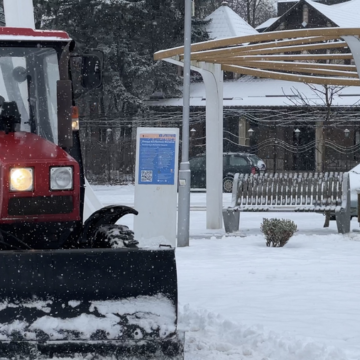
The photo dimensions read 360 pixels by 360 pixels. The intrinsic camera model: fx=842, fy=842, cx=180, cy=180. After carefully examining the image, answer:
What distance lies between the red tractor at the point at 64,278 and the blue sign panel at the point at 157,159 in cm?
679

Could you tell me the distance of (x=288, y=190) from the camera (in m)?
15.6

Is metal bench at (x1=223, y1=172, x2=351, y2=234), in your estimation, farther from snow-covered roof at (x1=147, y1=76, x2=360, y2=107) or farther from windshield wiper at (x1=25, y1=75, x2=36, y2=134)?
snow-covered roof at (x1=147, y1=76, x2=360, y2=107)

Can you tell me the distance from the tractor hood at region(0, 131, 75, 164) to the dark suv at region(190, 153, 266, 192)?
2575 centimetres

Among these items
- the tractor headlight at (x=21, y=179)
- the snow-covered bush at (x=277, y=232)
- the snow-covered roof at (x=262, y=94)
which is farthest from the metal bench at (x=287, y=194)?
the snow-covered roof at (x=262, y=94)

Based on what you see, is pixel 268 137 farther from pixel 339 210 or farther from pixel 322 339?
pixel 322 339

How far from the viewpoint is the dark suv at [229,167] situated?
104 feet

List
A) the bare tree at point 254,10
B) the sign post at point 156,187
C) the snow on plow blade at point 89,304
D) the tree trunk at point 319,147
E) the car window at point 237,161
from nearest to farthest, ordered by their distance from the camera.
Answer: the snow on plow blade at point 89,304, the sign post at point 156,187, the car window at point 237,161, the tree trunk at point 319,147, the bare tree at point 254,10

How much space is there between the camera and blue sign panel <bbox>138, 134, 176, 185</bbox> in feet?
41.3

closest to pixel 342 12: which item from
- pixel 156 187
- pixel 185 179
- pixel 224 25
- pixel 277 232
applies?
pixel 224 25

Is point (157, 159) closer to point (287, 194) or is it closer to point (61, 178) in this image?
point (287, 194)

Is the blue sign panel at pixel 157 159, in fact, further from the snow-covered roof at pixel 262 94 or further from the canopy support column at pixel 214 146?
the snow-covered roof at pixel 262 94

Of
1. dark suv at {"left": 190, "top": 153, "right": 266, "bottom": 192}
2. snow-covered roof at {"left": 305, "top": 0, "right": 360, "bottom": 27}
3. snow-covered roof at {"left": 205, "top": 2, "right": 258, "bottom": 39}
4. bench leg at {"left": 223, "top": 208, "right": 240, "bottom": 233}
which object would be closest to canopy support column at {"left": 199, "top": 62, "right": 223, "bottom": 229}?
bench leg at {"left": 223, "top": 208, "right": 240, "bottom": 233}

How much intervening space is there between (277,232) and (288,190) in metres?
3.13

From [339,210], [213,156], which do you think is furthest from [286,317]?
[213,156]
